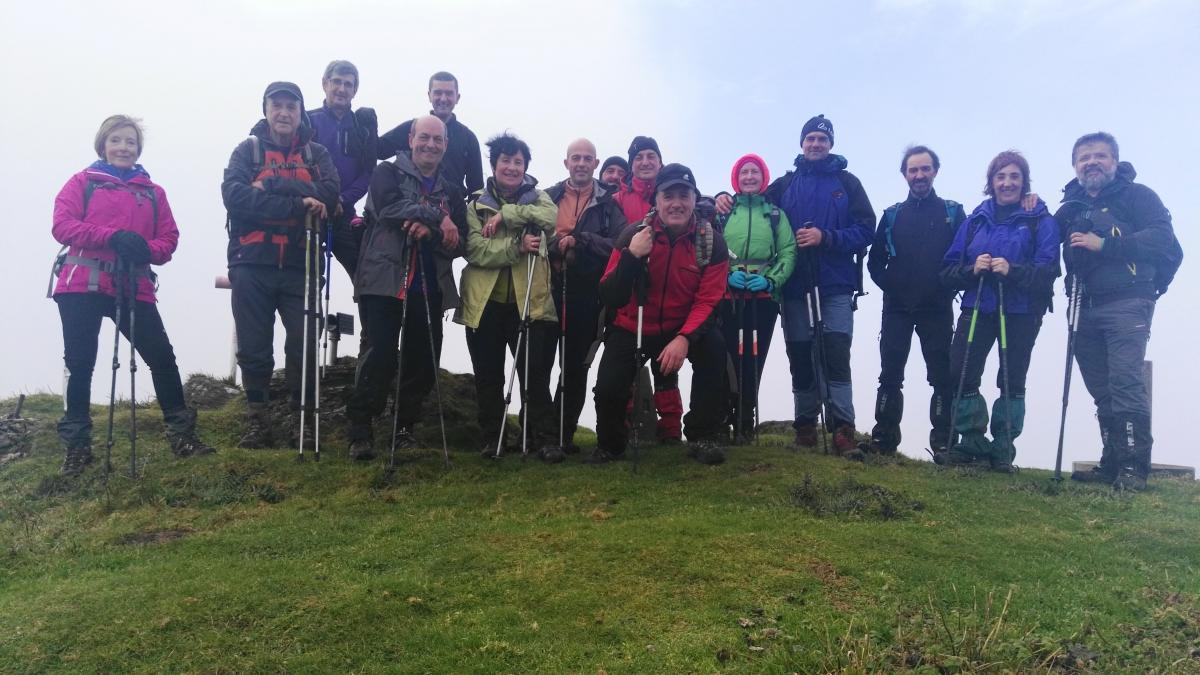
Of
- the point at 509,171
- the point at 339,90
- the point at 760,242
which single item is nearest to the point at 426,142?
the point at 509,171

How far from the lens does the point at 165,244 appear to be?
849 cm

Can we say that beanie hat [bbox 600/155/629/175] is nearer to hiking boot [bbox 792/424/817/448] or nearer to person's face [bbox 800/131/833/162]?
person's face [bbox 800/131/833/162]

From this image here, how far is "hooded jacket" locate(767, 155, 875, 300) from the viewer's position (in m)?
9.77

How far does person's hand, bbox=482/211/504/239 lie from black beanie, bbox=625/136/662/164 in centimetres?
209

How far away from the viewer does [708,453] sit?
28.2 ft

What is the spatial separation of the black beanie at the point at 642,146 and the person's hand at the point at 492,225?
82.1 inches

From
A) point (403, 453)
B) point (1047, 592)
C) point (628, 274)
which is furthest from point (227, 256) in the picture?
point (1047, 592)

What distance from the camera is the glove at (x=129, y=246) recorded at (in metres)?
7.98

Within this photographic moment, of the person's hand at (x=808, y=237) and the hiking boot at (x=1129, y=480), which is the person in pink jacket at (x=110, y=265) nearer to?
the person's hand at (x=808, y=237)

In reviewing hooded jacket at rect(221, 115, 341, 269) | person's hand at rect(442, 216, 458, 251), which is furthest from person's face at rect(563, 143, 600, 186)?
hooded jacket at rect(221, 115, 341, 269)

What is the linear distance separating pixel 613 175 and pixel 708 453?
12.9 ft

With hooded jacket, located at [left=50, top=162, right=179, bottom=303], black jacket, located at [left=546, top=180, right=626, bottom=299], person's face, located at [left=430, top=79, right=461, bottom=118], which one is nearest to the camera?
hooded jacket, located at [left=50, top=162, right=179, bottom=303]

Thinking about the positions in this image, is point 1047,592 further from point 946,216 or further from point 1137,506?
point 946,216

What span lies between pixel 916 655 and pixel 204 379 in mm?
12453
